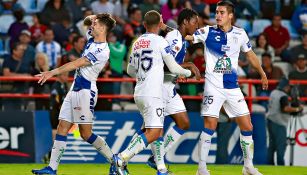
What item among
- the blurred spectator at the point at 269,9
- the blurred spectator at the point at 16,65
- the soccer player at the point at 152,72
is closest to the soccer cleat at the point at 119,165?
the soccer player at the point at 152,72

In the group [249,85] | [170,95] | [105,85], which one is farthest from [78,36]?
[170,95]

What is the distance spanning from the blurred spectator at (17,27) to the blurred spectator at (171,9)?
3.43 m

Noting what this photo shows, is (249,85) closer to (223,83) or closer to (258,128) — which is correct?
(258,128)

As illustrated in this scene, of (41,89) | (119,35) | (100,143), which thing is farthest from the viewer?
(119,35)

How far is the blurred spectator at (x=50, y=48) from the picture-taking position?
23.7m

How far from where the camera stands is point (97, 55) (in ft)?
51.3

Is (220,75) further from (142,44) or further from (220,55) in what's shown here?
(142,44)

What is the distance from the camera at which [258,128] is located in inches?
856

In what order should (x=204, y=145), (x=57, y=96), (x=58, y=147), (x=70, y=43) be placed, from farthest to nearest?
(x=70, y=43) < (x=57, y=96) < (x=204, y=145) < (x=58, y=147)

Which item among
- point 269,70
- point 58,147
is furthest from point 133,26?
point 58,147

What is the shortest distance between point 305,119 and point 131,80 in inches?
149

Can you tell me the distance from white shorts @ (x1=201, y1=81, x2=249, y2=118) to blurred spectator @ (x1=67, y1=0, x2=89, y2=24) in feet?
34.2

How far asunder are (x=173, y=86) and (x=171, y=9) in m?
9.70

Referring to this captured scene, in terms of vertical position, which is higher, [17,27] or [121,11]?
[121,11]
